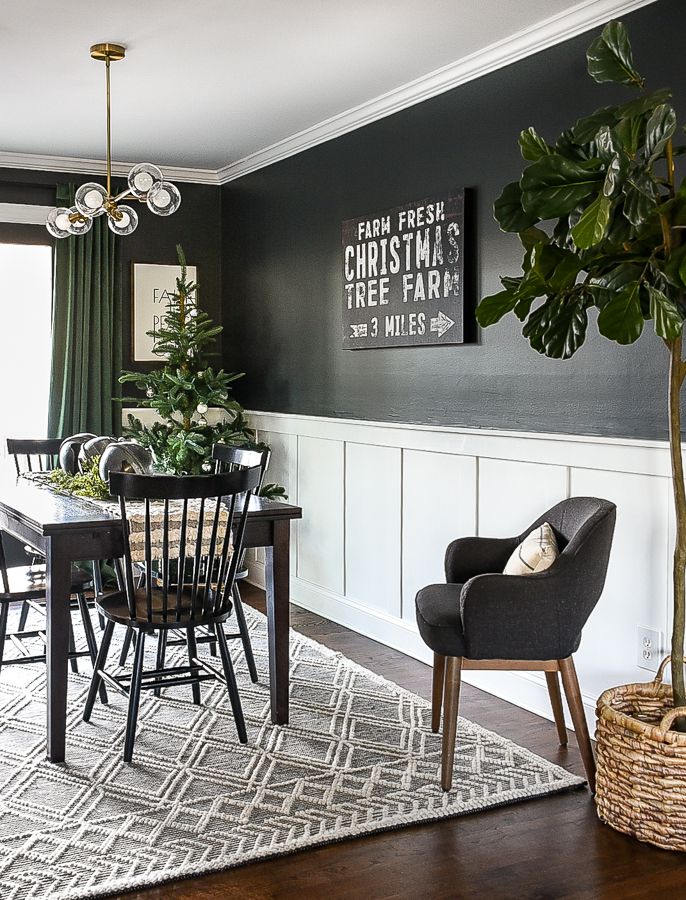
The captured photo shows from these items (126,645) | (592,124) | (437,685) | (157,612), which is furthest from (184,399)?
(592,124)

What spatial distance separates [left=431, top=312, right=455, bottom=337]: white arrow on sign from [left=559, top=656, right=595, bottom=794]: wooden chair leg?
1745mm

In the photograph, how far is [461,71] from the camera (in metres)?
4.32

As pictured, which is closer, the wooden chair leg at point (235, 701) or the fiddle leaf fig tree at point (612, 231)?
the fiddle leaf fig tree at point (612, 231)

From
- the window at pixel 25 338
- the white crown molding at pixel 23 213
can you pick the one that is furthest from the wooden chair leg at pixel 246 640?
the white crown molding at pixel 23 213

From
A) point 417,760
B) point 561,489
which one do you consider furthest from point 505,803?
point 561,489

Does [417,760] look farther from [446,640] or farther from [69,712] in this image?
[69,712]

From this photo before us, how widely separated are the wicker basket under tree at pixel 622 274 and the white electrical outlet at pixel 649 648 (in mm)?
433

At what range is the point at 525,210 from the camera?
270cm

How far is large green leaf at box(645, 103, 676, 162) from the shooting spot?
2.48m

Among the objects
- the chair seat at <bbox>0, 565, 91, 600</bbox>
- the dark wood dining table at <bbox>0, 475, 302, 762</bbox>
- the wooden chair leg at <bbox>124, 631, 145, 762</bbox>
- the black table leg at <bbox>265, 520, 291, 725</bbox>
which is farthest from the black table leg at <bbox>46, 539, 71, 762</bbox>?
the black table leg at <bbox>265, 520, 291, 725</bbox>

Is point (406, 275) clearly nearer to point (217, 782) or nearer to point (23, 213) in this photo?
point (217, 782)

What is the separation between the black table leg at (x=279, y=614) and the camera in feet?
12.2

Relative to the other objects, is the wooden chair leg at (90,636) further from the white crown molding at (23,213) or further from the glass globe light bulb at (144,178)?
the white crown molding at (23,213)

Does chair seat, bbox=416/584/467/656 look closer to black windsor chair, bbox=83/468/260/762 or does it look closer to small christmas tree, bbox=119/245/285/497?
black windsor chair, bbox=83/468/260/762
